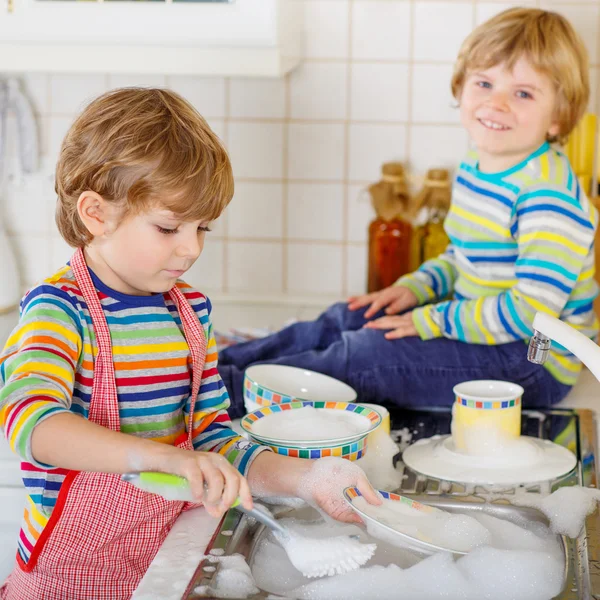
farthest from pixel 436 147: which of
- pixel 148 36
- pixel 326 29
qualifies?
pixel 148 36

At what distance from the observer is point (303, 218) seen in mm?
1947

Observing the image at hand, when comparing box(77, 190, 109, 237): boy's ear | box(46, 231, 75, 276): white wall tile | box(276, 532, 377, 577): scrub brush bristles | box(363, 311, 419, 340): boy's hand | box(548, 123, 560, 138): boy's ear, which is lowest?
box(276, 532, 377, 577): scrub brush bristles

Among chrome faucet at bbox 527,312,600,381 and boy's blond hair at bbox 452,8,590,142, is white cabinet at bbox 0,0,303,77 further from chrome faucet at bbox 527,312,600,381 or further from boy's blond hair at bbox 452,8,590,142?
chrome faucet at bbox 527,312,600,381

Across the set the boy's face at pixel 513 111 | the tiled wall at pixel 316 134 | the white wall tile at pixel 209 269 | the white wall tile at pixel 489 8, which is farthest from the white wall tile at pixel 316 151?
the boy's face at pixel 513 111

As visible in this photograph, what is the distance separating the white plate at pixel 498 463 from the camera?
1.13m

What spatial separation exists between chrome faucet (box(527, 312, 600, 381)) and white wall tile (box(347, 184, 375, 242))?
95cm

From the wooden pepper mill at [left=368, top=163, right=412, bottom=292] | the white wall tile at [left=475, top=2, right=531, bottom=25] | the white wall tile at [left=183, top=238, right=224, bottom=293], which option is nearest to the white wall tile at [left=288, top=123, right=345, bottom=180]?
the wooden pepper mill at [left=368, top=163, right=412, bottom=292]

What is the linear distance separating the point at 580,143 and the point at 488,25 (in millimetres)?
374

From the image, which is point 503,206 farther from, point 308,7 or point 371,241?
point 308,7

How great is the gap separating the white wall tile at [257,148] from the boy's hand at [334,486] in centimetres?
103

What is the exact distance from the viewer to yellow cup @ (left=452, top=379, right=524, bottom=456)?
117 centimetres

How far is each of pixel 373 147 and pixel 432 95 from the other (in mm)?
154

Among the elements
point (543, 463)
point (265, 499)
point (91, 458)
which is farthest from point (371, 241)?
point (91, 458)

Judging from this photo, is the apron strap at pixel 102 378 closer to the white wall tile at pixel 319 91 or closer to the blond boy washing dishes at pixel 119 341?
the blond boy washing dishes at pixel 119 341
